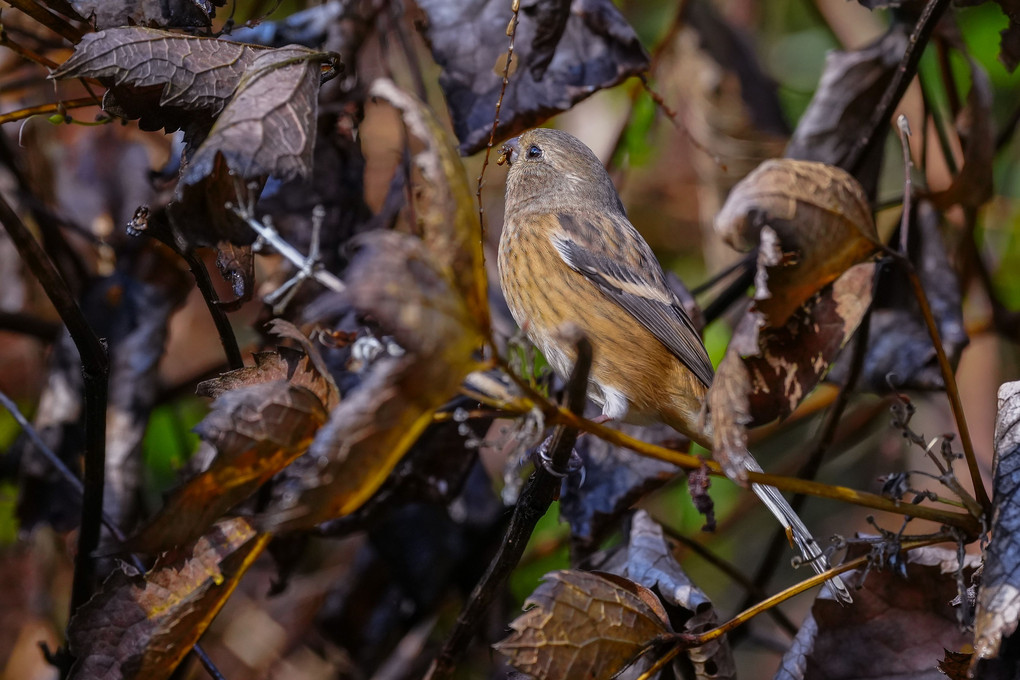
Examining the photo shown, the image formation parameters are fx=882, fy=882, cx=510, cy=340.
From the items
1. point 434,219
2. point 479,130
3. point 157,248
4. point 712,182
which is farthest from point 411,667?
point 712,182

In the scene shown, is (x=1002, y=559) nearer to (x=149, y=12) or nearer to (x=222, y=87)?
(x=222, y=87)

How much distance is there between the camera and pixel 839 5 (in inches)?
168

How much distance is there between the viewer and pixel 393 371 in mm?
1134

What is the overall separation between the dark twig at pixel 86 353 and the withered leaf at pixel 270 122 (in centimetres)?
43

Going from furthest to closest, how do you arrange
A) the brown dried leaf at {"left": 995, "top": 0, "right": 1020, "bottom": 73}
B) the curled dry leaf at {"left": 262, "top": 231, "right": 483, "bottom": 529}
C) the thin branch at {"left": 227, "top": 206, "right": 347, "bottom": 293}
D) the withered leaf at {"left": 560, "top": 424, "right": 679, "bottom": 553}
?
1. the withered leaf at {"left": 560, "top": 424, "right": 679, "bottom": 553}
2. the brown dried leaf at {"left": 995, "top": 0, "right": 1020, "bottom": 73}
3. the thin branch at {"left": 227, "top": 206, "right": 347, "bottom": 293}
4. the curled dry leaf at {"left": 262, "top": 231, "right": 483, "bottom": 529}

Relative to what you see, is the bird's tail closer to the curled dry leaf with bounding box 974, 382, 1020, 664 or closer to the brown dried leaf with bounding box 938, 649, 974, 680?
the brown dried leaf with bounding box 938, 649, 974, 680

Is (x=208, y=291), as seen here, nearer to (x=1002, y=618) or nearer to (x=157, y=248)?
(x=157, y=248)

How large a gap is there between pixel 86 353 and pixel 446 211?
0.98 m

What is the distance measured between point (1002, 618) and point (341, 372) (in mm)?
1690

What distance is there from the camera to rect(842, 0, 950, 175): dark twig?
2.20 metres

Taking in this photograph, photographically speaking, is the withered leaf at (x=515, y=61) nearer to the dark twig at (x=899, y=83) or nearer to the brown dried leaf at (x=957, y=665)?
the dark twig at (x=899, y=83)

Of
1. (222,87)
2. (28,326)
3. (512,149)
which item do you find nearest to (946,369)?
(222,87)

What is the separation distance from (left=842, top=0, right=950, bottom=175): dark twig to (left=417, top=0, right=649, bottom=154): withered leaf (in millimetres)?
672

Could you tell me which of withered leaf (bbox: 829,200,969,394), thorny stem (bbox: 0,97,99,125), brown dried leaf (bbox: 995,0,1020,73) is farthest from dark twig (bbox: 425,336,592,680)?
brown dried leaf (bbox: 995,0,1020,73)
